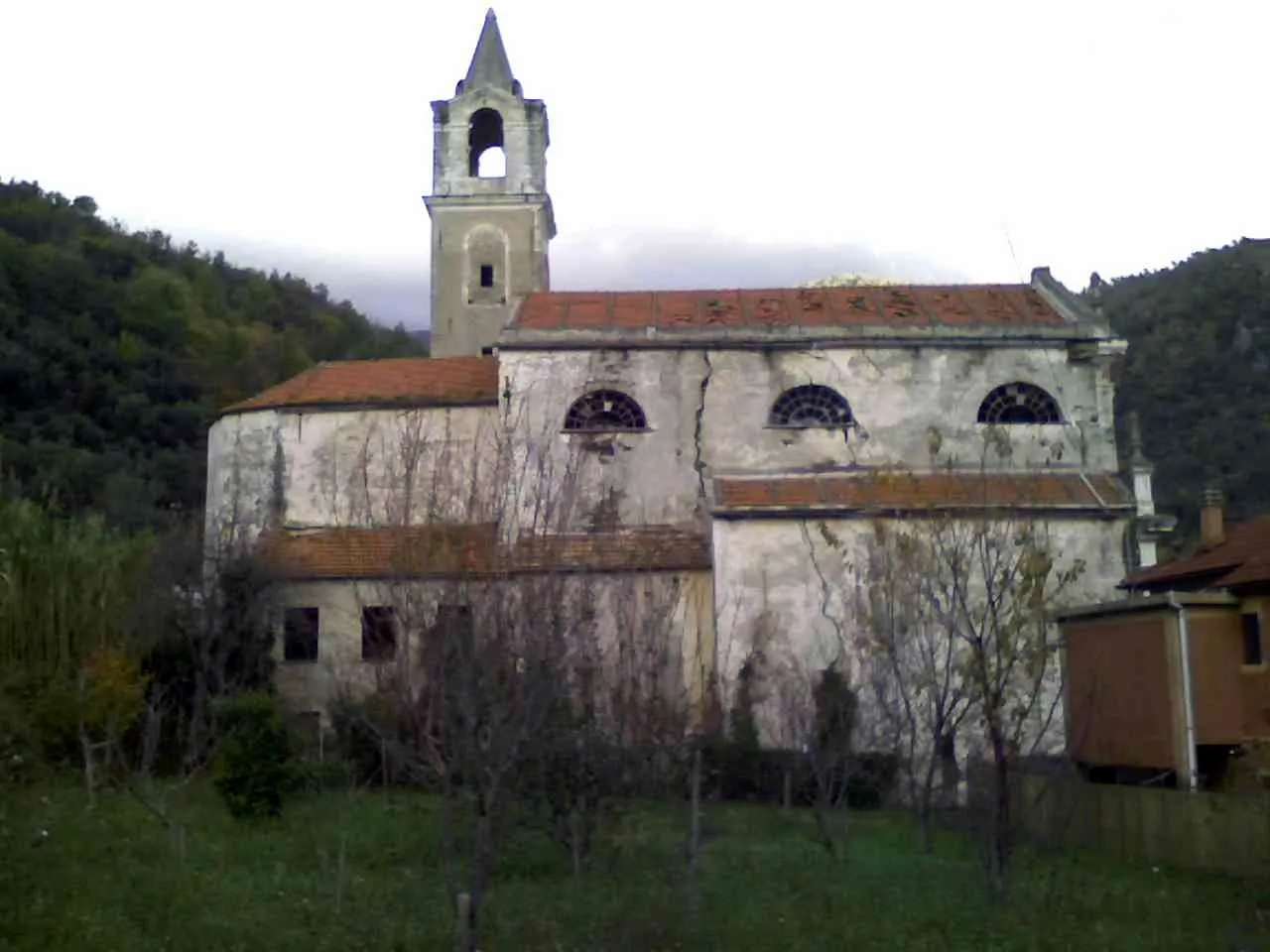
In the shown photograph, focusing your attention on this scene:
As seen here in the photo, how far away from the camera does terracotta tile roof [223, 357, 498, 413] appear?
100 ft

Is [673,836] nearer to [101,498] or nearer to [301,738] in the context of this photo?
[301,738]

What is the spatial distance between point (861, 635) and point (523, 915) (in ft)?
39.1

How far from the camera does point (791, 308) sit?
30.6 meters

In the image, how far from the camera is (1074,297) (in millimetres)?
30328

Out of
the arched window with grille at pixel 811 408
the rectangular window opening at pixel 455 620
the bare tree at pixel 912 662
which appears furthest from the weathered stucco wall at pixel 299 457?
the rectangular window opening at pixel 455 620

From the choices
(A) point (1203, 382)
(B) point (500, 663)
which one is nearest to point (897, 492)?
(B) point (500, 663)

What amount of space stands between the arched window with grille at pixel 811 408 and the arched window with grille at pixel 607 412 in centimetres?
284

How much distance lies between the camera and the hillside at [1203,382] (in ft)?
169

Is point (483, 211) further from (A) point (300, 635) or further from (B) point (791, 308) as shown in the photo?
(A) point (300, 635)

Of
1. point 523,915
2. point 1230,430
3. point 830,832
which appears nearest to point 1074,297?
point 830,832

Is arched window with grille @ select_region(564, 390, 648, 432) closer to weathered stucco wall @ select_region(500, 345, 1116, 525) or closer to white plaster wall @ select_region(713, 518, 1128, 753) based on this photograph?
weathered stucco wall @ select_region(500, 345, 1116, 525)

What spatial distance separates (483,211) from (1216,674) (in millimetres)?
23925

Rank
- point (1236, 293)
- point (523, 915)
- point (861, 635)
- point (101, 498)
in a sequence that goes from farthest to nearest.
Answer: point (1236, 293) → point (101, 498) → point (861, 635) → point (523, 915)

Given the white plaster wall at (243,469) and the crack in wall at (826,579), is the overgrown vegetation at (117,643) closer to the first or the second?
the white plaster wall at (243,469)
